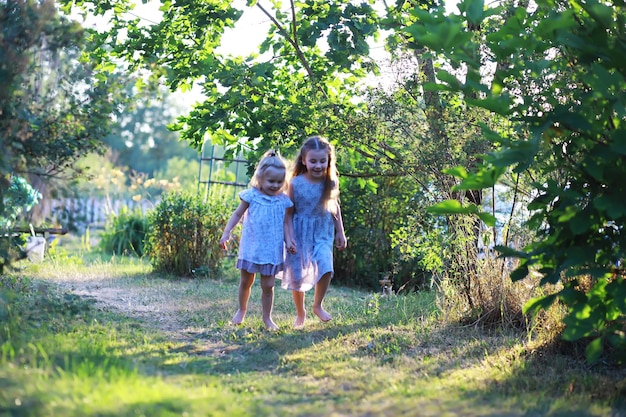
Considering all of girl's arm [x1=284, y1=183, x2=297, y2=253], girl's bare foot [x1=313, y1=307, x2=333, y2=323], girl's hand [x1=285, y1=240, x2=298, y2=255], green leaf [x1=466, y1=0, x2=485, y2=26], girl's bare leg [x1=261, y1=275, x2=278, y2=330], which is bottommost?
girl's bare foot [x1=313, y1=307, x2=333, y2=323]

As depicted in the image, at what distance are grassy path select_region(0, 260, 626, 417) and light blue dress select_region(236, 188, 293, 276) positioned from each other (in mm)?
480

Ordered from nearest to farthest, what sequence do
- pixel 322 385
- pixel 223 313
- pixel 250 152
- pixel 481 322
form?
pixel 322 385 → pixel 481 322 → pixel 223 313 → pixel 250 152

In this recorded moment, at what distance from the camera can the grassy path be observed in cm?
325

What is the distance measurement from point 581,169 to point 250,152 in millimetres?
4716

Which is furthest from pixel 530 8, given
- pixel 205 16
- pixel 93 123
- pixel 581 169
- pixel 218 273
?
pixel 218 273

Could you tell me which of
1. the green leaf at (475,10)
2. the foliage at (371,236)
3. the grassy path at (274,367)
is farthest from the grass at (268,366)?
the foliage at (371,236)

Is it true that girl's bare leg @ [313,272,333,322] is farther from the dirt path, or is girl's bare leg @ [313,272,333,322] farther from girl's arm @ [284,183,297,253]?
the dirt path

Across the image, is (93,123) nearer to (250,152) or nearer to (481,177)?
(481,177)

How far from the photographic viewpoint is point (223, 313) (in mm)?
6625

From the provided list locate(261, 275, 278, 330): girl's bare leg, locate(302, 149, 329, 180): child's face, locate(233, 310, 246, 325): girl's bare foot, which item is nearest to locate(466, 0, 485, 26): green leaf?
locate(302, 149, 329, 180): child's face

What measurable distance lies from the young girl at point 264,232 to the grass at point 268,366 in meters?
0.30

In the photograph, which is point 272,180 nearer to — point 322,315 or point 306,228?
point 306,228

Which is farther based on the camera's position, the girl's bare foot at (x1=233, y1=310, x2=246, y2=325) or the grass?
the girl's bare foot at (x1=233, y1=310, x2=246, y2=325)

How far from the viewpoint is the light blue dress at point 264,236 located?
592 cm
